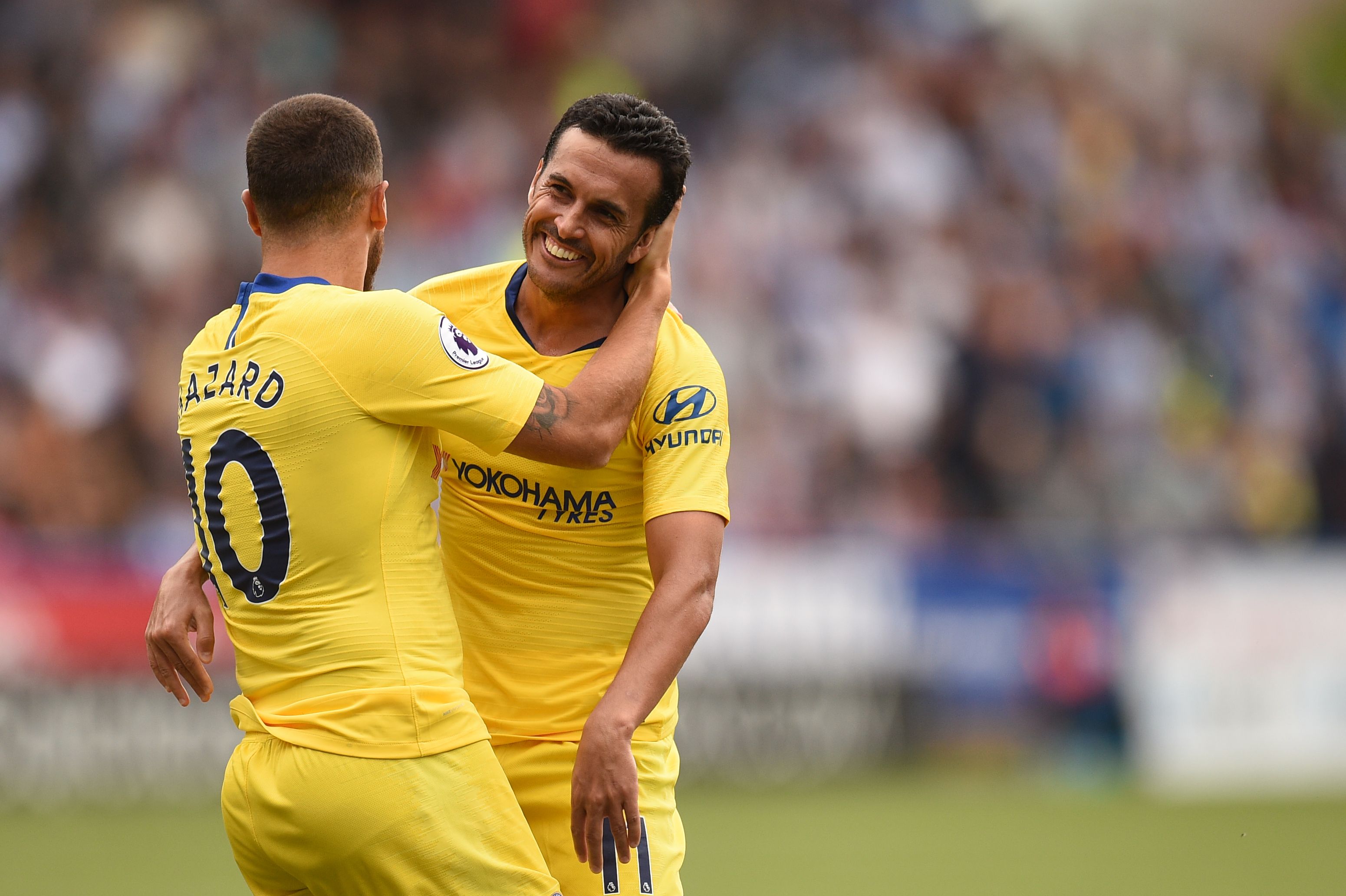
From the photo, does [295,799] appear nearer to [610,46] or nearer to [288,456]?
[288,456]

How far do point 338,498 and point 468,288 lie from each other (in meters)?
1.00

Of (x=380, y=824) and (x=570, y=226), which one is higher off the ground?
(x=570, y=226)

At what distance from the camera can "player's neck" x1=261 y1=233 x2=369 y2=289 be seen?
337cm

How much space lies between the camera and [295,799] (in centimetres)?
316

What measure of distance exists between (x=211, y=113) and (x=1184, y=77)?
9245 millimetres

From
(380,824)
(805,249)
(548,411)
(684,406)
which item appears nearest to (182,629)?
(380,824)

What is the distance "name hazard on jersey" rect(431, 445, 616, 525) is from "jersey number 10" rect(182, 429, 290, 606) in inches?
26.0

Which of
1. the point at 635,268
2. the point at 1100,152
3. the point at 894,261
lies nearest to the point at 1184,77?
the point at 1100,152

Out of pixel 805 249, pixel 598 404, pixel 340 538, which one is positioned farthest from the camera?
pixel 805 249

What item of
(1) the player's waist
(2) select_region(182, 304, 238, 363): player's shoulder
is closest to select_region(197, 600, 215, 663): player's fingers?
(1) the player's waist

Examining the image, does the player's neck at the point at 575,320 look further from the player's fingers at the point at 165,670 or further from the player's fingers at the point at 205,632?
the player's fingers at the point at 165,670

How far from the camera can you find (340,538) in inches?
127

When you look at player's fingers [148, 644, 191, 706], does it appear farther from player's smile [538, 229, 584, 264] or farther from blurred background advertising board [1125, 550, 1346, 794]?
blurred background advertising board [1125, 550, 1346, 794]

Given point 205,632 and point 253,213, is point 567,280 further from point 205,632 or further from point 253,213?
point 205,632
